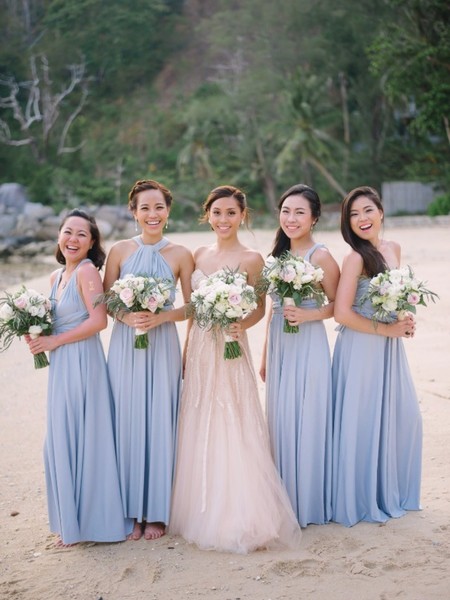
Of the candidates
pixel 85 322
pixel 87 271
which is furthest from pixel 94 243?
pixel 85 322

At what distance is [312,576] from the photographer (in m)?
4.87

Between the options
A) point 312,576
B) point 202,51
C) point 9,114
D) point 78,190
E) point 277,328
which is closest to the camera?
point 312,576

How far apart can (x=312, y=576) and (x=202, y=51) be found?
48.5 meters

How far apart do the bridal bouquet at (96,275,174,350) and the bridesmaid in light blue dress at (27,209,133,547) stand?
9.4 inches

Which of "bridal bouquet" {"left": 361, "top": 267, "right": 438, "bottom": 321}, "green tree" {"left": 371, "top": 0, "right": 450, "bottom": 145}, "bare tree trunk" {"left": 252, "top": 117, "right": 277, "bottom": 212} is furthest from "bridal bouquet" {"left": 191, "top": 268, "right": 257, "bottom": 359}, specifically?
"bare tree trunk" {"left": 252, "top": 117, "right": 277, "bottom": 212}

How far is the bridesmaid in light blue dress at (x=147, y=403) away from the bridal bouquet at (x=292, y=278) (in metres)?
0.71

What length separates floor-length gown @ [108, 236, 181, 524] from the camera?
5.60 m

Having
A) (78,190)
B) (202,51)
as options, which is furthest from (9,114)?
(202,51)

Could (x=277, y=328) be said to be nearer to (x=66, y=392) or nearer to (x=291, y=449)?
(x=291, y=449)

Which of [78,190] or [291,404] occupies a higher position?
[78,190]

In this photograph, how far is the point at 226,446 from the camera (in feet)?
17.9

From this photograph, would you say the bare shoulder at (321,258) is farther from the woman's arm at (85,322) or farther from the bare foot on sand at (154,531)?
the bare foot on sand at (154,531)

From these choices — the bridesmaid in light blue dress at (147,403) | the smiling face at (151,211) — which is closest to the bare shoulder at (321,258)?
the bridesmaid in light blue dress at (147,403)

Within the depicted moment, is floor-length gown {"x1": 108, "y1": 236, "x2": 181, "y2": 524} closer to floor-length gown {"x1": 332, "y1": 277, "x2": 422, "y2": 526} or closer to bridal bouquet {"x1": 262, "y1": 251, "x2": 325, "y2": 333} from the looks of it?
bridal bouquet {"x1": 262, "y1": 251, "x2": 325, "y2": 333}
